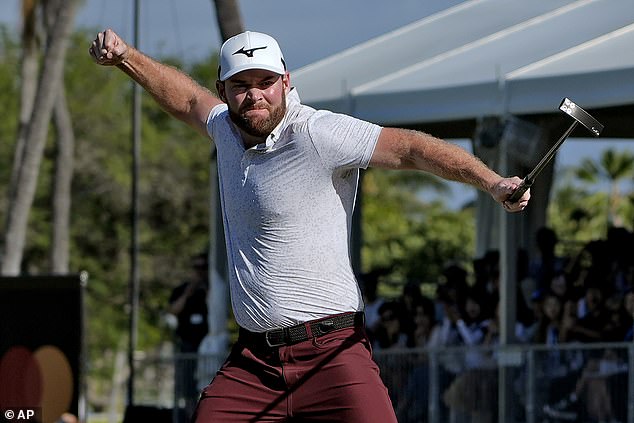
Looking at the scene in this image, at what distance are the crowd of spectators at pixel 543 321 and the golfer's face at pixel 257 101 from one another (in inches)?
221

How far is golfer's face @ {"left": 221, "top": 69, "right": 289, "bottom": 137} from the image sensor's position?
18.3ft

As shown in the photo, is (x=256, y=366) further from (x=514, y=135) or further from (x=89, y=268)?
(x=89, y=268)

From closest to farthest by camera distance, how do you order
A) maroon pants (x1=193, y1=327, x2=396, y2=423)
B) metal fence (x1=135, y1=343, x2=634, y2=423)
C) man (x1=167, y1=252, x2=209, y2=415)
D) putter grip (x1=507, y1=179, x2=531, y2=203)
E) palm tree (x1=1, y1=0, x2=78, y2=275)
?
1. putter grip (x1=507, y1=179, x2=531, y2=203)
2. maroon pants (x1=193, y1=327, x2=396, y2=423)
3. metal fence (x1=135, y1=343, x2=634, y2=423)
4. man (x1=167, y1=252, x2=209, y2=415)
5. palm tree (x1=1, y1=0, x2=78, y2=275)

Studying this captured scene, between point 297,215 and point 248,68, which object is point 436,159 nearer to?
point 297,215

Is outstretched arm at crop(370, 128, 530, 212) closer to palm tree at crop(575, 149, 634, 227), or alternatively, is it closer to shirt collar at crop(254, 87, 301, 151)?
shirt collar at crop(254, 87, 301, 151)

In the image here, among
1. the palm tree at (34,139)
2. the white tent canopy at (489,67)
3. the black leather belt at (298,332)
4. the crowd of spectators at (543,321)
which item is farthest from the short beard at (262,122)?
the palm tree at (34,139)

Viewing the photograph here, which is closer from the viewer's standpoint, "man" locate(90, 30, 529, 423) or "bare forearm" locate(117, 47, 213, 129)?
"man" locate(90, 30, 529, 423)

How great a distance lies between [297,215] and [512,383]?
6276mm

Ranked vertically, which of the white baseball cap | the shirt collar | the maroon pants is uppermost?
the white baseball cap

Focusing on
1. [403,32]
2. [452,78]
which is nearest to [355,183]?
[452,78]

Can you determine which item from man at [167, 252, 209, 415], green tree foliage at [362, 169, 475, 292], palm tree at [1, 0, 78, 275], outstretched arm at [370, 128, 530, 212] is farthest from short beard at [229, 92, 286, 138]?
green tree foliage at [362, 169, 475, 292]

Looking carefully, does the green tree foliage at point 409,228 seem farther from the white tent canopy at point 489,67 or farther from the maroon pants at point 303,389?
the maroon pants at point 303,389

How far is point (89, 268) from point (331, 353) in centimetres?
4077

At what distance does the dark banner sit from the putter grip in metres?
6.82
